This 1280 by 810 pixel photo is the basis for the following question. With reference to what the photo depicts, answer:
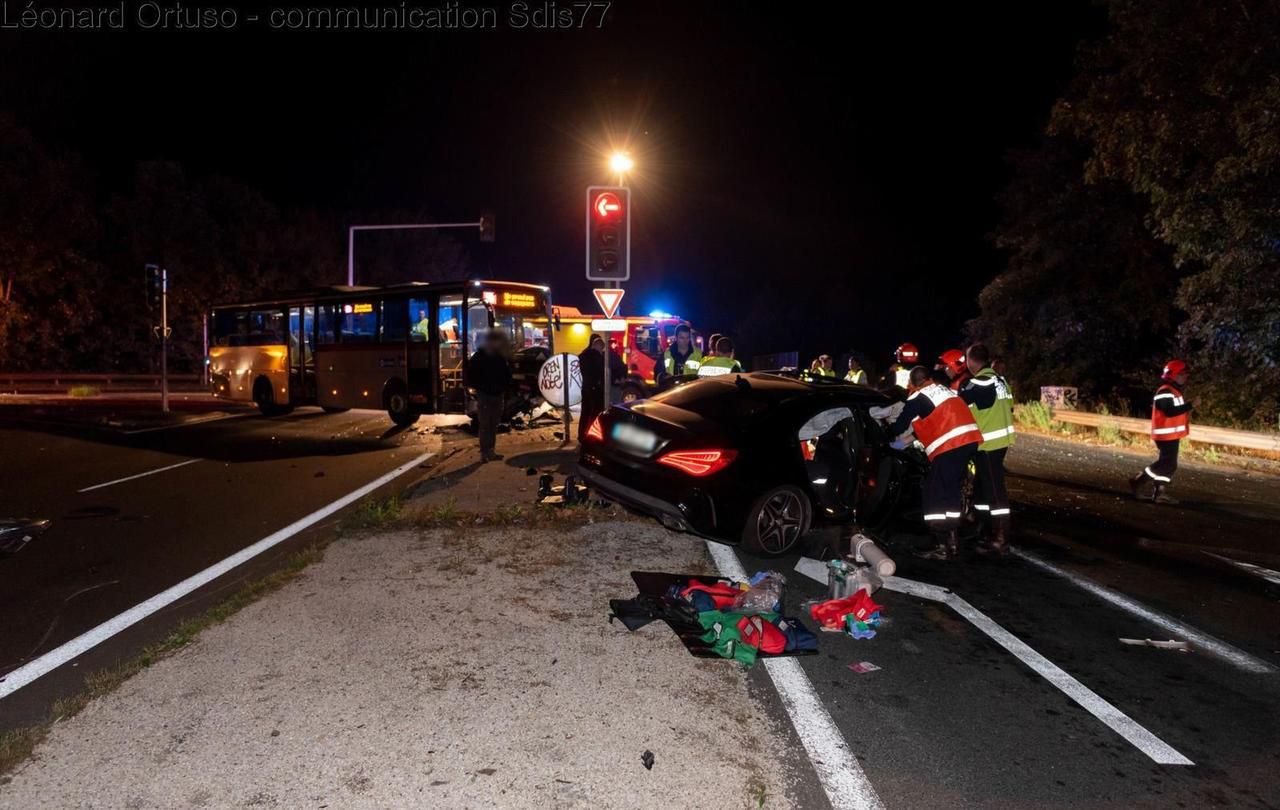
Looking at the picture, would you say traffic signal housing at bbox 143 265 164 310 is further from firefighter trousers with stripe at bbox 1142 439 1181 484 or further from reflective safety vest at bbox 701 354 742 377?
firefighter trousers with stripe at bbox 1142 439 1181 484

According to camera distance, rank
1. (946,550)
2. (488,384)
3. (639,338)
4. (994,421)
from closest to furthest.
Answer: (946,550) < (994,421) < (488,384) < (639,338)

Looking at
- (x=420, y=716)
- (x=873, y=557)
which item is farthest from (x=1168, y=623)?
(x=420, y=716)

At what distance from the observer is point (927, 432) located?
7234 mm

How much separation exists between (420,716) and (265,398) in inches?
762

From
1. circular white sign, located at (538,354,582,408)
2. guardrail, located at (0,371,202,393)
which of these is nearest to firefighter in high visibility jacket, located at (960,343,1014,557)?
circular white sign, located at (538,354,582,408)

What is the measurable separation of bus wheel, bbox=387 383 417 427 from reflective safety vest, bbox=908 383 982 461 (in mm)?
12677

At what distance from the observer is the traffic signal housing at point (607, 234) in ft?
37.9

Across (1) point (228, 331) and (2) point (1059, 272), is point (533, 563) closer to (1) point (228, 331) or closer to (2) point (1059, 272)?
(1) point (228, 331)

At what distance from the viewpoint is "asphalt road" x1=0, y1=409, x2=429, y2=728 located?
5.39 meters

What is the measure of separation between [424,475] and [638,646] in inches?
280

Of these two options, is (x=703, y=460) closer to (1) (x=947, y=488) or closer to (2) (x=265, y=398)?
(1) (x=947, y=488)

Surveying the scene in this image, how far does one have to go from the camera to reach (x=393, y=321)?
1781 centimetres

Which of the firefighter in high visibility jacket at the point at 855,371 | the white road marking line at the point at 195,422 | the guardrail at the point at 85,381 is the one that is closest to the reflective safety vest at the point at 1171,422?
the firefighter in high visibility jacket at the point at 855,371

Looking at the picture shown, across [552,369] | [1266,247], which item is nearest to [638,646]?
[552,369]
